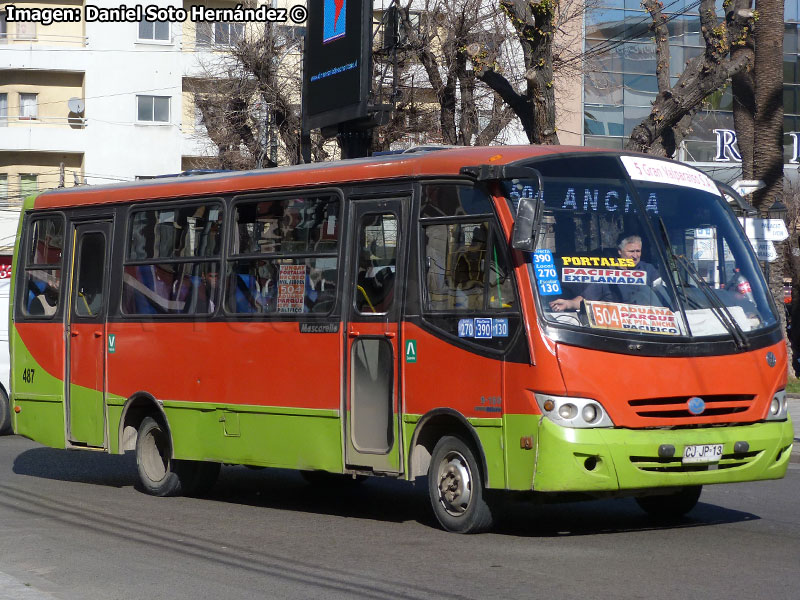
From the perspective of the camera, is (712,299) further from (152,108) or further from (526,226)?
(152,108)

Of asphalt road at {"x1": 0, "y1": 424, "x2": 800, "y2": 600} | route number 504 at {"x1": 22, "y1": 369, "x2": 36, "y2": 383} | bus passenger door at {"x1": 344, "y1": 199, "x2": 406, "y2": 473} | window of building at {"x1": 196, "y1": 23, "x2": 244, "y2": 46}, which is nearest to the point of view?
asphalt road at {"x1": 0, "y1": 424, "x2": 800, "y2": 600}

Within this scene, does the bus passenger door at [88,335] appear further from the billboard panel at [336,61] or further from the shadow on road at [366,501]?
the billboard panel at [336,61]

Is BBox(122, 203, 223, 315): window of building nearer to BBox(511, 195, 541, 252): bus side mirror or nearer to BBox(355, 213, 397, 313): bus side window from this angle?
BBox(355, 213, 397, 313): bus side window

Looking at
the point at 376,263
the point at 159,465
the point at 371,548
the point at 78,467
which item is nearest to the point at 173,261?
the point at 159,465

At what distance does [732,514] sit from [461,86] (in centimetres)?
1974

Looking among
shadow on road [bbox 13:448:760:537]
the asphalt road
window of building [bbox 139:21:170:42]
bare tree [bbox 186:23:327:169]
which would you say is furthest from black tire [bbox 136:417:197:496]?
window of building [bbox 139:21:170:42]

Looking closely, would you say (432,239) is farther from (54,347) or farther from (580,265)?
(54,347)

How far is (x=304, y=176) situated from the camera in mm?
11305

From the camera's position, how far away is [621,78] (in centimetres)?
5097

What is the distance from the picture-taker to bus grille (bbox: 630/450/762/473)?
909 cm

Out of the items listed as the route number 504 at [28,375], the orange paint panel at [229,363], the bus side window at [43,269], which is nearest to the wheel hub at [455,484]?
the orange paint panel at [229,363]

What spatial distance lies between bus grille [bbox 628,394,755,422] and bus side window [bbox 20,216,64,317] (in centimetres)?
694

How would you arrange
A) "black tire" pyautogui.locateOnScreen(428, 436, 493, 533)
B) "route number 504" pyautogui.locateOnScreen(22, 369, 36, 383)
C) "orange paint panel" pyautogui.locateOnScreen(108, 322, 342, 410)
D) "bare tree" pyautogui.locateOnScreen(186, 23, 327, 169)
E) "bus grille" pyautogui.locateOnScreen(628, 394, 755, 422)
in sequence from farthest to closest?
1. "bare tree" pyautogui.locateOnScreen(186, 23, 327, 169)
2. "route number 504" pyautogui.locateOnScreen(22, 369, 36, 383)
3. "orange paint panel" pyautogui.locateOnScreen(108, 322, 342, 410)
4. "black tire" pyautogui.locateOnScreen(428, 436, 493, 533)
5. "bus grille" pyautogui.locateOnScreen(628, 394, 755, 422)

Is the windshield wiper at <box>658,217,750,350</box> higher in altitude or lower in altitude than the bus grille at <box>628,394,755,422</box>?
higher
